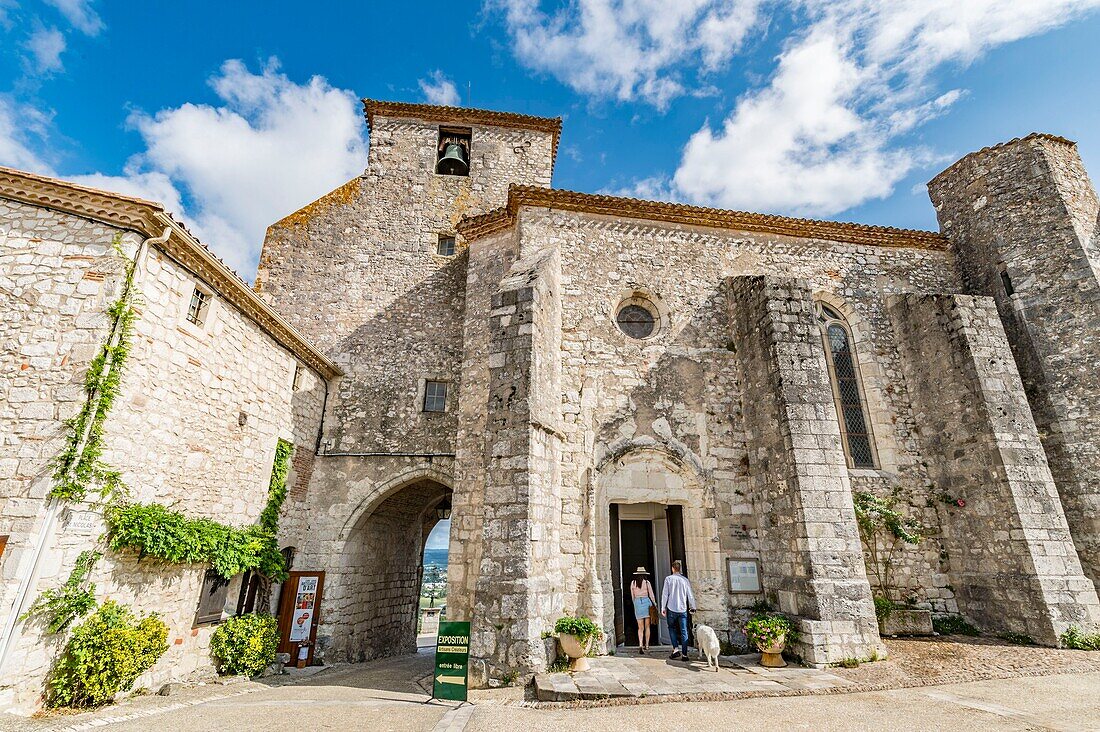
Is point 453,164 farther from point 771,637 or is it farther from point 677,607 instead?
point 771,637

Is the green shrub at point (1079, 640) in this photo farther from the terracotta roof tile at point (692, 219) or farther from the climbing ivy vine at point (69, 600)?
the climbing ivy vine at point (69, 600)

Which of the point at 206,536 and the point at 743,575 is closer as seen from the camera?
the point at 206,536

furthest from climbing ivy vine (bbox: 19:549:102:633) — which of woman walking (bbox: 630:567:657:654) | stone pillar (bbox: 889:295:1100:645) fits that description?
stone pillar (bbox: 889:295:1100:645)

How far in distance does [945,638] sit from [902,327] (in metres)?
6.06

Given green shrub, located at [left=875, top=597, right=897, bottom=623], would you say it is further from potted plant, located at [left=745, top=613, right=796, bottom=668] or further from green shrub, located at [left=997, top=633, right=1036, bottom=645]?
potted plant, located at [left=745, top=613, right=796, bottom=668]

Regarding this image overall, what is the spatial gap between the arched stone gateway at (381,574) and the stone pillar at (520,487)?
4.17m

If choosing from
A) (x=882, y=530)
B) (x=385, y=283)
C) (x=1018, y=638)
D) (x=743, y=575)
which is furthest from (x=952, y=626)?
(x=385, y=283)

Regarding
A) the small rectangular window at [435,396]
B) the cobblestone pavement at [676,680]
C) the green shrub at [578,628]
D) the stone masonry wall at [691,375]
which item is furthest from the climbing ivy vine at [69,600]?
the small rectangular window at [435,396]

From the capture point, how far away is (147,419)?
22.0 feet

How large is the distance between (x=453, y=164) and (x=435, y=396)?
24.6 feet

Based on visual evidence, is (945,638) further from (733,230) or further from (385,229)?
(385,229)

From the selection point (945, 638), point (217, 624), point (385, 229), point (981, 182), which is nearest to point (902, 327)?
point (981, 182)

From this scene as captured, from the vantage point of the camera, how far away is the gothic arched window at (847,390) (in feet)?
32.6

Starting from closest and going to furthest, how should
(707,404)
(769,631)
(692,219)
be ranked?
(769,631) < (707,404) < (692,219)
